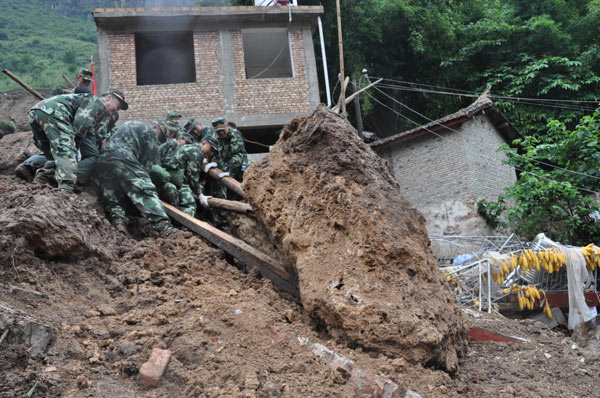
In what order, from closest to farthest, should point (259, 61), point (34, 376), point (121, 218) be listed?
point (34, 376) < point (121, 218) < point (259, 61)

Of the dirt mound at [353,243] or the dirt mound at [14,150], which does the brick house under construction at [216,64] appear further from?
the dirt mound at [353,243]

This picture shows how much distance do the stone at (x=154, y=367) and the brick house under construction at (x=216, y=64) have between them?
38.3 ft

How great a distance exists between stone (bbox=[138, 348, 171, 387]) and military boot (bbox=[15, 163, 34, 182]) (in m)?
3.75

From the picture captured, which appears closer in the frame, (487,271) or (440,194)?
(487,271)

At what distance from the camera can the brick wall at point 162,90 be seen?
577 inches

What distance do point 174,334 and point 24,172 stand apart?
3.63 meters

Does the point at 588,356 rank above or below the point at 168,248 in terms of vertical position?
below

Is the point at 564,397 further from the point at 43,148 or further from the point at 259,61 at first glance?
the point at 259,61

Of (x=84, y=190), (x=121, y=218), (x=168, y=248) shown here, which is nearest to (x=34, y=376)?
(x=168, y=248)

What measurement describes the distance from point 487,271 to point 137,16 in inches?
430

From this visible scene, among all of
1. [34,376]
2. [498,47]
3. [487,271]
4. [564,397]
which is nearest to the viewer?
[34,376]

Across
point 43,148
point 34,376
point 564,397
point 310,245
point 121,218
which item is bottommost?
point 564,397

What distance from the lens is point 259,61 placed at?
711 inches

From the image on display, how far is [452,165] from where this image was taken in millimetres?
15789
